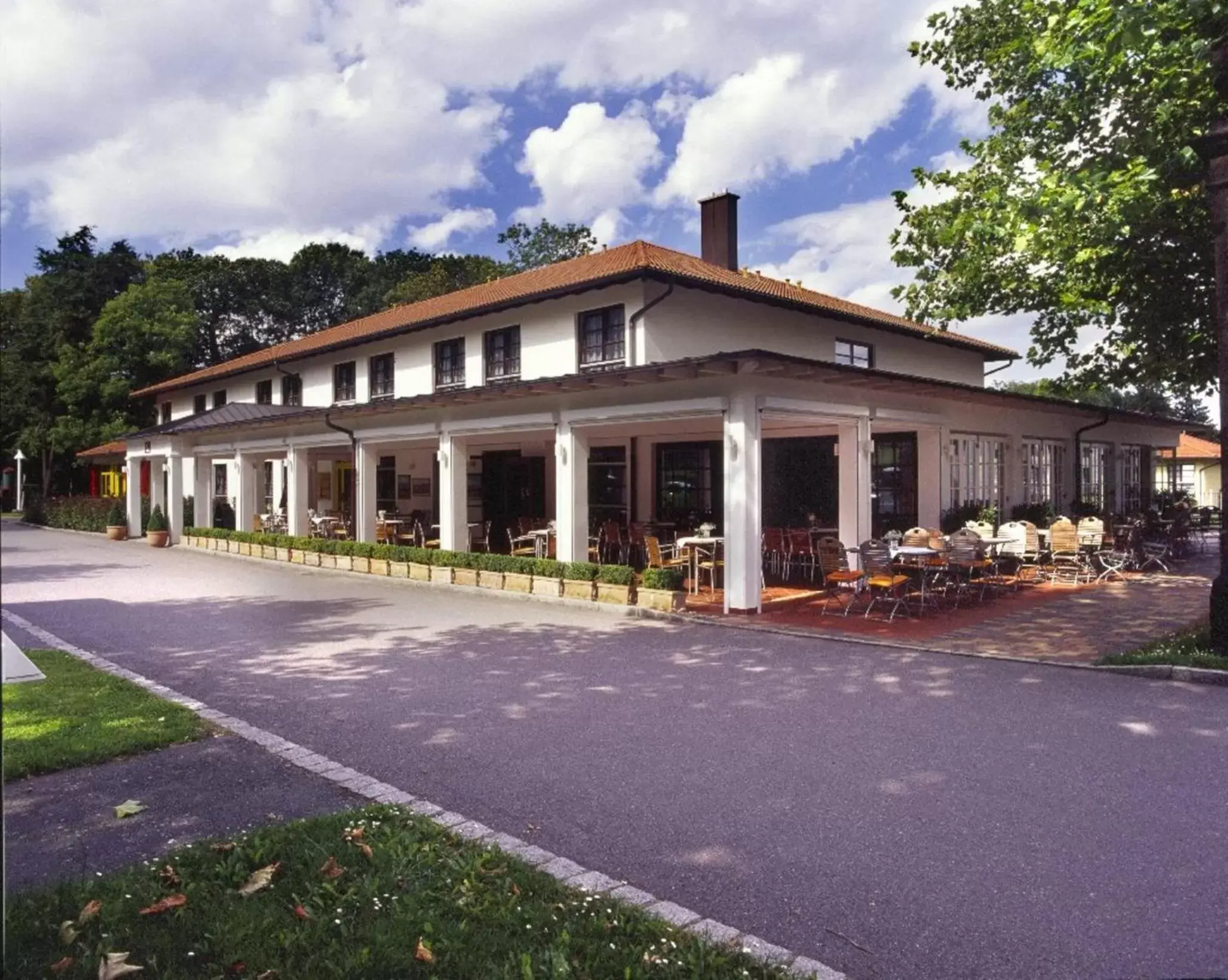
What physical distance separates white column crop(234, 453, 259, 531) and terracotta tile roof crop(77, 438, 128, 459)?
12340mm

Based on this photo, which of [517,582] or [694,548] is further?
[694,548]

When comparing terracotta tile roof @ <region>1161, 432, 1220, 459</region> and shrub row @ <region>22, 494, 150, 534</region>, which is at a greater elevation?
terracotta tile roof @ <region>1161, 432, 1220, 459</region>

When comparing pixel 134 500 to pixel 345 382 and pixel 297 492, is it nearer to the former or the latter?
pixel 345 382

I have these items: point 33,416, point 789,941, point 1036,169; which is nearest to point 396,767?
point 789,941

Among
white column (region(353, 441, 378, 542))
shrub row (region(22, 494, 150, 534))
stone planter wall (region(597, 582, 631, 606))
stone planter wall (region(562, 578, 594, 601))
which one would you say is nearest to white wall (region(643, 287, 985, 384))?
stone planter wall (region(562, 578, 594, 601))

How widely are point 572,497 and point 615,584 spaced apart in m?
2.11

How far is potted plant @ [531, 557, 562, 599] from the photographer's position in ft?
45.1

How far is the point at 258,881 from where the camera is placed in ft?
12.3

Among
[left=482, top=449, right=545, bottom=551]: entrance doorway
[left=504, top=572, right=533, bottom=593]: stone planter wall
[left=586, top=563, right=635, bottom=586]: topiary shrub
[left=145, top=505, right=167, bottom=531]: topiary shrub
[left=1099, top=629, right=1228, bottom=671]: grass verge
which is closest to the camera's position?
[left=1099, top=629, right=1228, bottom=671]: grass verge

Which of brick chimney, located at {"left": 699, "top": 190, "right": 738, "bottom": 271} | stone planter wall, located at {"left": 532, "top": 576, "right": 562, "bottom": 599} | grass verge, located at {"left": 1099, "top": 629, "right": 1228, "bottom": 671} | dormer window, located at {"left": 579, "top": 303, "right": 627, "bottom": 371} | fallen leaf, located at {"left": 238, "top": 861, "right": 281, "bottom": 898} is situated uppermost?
brick chimney, located at {"left": 699, "top": 190, "right": 738, "bottom": 271}

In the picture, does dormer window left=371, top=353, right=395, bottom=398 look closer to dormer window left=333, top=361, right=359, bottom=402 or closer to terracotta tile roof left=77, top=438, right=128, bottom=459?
dormer window left=333, top=361, right=359, bottom=402

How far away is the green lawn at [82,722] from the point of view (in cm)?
557

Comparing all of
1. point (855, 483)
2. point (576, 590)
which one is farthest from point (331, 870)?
point (855, 483)

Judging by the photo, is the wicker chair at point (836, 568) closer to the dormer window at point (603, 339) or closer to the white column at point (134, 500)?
the dormer window at point (603, 339)
